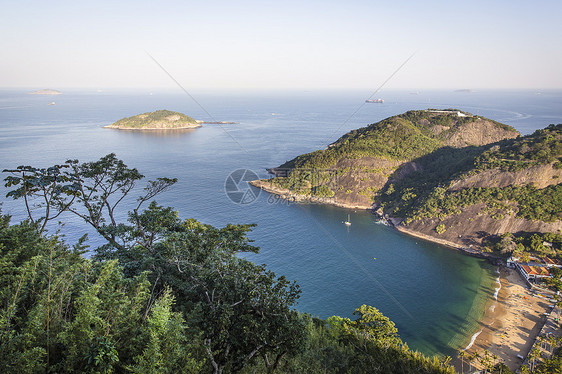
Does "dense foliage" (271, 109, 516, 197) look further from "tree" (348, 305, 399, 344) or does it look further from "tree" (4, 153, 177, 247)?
"tree" (4, 153, 177, 247)

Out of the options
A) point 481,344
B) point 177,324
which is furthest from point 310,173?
point 177,324

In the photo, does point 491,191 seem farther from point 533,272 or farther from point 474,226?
point 533,272

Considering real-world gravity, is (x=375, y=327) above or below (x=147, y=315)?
below

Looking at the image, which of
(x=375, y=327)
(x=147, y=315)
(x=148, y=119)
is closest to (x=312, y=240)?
(x=375, y=327)

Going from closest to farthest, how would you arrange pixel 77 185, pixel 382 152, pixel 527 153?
pixel 77 185
pixel 527 153
pixel 382 152

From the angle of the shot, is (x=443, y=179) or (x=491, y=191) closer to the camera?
(x=491, y=191)

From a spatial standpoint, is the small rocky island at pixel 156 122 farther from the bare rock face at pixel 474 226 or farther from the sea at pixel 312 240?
the bare rock face at pixel 474 226
